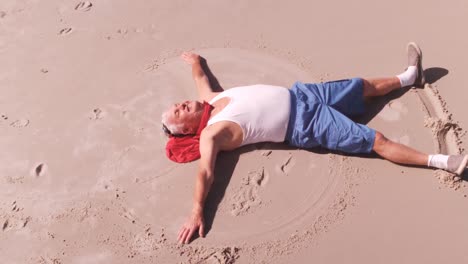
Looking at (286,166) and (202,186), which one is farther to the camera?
(286,166)

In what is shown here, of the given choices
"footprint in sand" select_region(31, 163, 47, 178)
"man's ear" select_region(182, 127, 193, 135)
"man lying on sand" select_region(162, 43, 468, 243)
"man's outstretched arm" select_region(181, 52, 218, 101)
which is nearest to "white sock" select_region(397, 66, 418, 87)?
"man lying on sand" select_region(162, 43, 468, 243)

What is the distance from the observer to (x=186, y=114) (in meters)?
4.29

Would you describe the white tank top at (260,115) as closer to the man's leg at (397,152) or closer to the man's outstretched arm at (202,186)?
the man's outstretched arm at (202,186)

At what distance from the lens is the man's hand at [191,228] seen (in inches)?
152

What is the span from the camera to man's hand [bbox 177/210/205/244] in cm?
386

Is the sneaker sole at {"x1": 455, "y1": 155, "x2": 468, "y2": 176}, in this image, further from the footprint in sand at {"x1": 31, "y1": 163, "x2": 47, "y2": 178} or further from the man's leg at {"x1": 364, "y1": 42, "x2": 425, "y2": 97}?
the footprint in sand at {"x1": 31, "y1": 163, "x2": 47, "y2": 178}

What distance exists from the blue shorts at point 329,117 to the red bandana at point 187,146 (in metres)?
0.68

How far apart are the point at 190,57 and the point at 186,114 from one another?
0.90 metres

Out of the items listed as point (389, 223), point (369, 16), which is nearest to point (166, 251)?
point (389, 223)

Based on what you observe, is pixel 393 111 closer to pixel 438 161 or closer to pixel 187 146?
pixel 438 161

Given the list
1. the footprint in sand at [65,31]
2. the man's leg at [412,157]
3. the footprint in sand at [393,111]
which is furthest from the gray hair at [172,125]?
the footprint in sand at [65,31]

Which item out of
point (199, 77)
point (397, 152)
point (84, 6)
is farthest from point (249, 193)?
point (84, 6)

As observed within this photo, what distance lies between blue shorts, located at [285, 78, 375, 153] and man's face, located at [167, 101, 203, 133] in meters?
0.74

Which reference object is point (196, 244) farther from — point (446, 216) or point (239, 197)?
point (446, 216)
